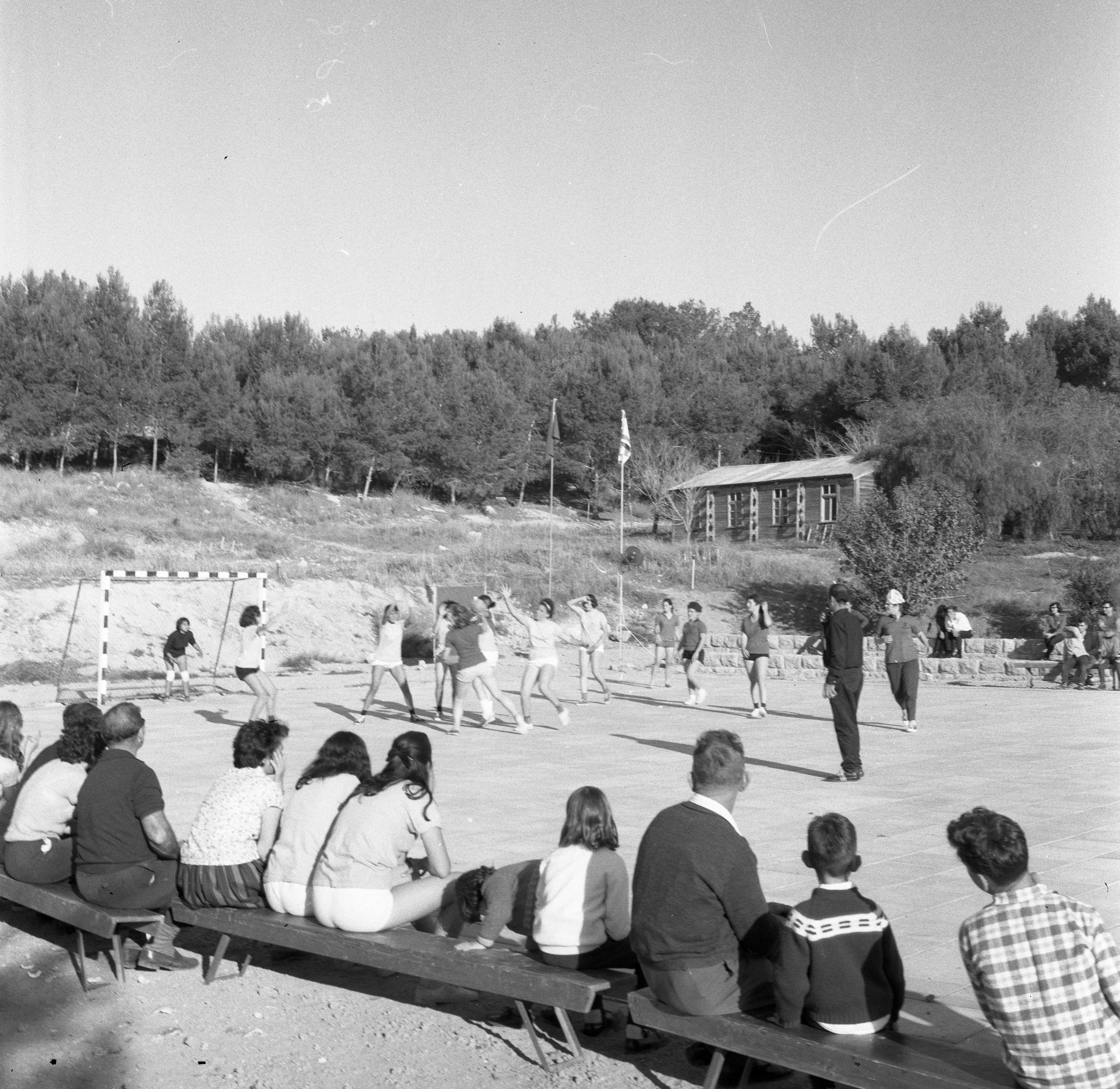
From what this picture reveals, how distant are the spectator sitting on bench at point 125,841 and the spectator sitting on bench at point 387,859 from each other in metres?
0.88

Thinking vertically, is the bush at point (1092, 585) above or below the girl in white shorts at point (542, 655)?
above

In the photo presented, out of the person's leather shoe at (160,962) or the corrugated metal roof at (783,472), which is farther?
the corrugated metal roof at (783,472)

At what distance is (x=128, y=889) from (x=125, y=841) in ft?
0.69

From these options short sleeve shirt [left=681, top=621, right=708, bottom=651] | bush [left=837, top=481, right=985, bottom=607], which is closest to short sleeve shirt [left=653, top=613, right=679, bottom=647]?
short sleeve shirt [left=681, top=621, right=708, bottom=651]

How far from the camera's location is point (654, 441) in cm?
6862

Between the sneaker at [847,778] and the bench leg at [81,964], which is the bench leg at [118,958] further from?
the sneaker at [847,778]

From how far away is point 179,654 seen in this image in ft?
63.2

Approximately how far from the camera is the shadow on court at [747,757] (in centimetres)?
1159

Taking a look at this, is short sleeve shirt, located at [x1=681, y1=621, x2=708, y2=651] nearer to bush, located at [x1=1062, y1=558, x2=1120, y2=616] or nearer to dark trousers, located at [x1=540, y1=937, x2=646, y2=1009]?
dark trousers, located at [x1=540, y1=937, x2=646, y2=1009]

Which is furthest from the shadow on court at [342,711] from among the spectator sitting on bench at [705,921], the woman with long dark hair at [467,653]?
the spectator sitting on bench at [705,921]

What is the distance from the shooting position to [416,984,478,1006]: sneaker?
5465 mm

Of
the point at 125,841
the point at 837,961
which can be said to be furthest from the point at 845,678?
the point at 837,961

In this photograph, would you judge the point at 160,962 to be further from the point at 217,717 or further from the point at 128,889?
the point at 217,717

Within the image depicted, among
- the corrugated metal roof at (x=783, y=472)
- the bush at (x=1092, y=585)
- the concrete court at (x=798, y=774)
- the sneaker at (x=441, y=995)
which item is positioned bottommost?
the sneaker at (x=441, y=995)
